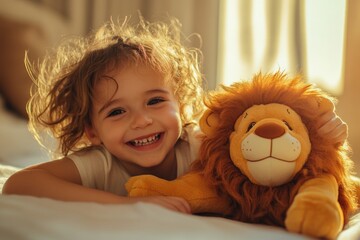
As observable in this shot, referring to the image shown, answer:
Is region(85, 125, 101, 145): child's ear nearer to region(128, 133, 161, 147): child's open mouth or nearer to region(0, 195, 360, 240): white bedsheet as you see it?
region(128, 133, 161, 147): child's open mouth

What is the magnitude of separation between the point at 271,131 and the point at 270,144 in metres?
0.02

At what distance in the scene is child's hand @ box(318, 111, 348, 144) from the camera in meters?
0.94

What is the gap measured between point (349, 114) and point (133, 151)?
3.91 ft

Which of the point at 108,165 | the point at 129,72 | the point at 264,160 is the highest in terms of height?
the point at 129,72

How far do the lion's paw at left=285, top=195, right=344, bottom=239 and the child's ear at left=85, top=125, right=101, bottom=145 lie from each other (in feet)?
2.14

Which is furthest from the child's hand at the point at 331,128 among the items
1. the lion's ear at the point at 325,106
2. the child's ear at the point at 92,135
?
the child's ear at the point at 92,135

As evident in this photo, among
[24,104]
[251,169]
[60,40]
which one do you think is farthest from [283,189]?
[60,40]

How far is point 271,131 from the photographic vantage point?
88 centimetres

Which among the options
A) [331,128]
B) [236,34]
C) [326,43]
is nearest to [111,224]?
[331,128]

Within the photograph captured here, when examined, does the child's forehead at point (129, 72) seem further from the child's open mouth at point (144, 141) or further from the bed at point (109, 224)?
the bed at point (109, 224)

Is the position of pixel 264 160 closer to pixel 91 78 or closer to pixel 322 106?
pixel 322 106

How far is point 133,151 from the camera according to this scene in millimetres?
1204

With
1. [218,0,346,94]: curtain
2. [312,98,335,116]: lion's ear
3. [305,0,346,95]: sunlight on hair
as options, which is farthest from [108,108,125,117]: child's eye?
[305,0,346,95]: sunlight on hair

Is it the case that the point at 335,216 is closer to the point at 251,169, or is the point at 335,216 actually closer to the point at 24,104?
the point at 251,169
